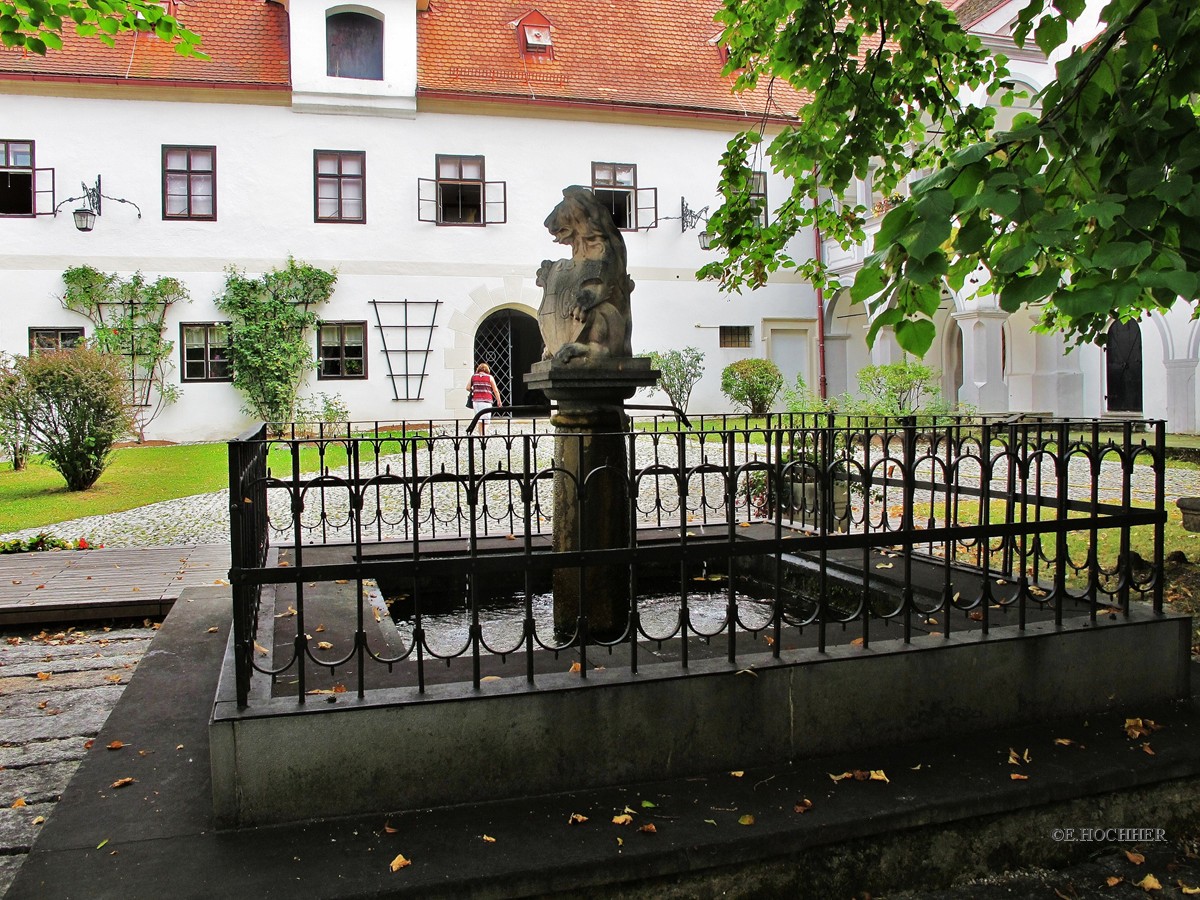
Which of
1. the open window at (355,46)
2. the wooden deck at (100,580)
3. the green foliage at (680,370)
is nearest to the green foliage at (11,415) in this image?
the wooden deck at (100,580)

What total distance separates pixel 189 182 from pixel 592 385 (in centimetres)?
1887

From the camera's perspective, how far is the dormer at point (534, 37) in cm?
2269

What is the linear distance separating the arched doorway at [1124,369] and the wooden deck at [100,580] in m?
19.5

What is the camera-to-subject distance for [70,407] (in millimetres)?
12102

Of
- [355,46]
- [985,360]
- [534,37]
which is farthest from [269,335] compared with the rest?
[985,360]

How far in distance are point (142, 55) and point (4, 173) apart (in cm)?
387

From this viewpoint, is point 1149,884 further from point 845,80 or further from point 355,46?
point 355,46

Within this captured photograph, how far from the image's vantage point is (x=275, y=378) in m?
19.8

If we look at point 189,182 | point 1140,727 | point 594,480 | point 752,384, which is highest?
point 189,182

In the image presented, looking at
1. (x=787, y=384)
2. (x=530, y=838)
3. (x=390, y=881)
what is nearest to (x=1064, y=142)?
(x=530, y=838)

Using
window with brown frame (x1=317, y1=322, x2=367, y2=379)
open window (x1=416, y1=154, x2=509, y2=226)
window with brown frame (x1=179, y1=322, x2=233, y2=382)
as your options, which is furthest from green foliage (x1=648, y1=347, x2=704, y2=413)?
window with brown frame (x1=179, y1=322, x2=233, y2=382)

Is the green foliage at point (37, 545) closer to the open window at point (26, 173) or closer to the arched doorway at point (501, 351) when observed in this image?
the open window at point (26, 173)

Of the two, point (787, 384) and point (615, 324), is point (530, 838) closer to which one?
point (615, 324)

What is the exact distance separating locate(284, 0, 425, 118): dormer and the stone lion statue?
59.2 feet
